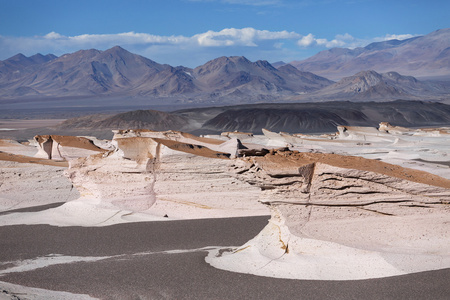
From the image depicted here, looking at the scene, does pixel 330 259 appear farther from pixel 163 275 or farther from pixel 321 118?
pixel 321 118

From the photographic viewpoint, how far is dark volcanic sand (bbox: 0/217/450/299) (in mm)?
5453

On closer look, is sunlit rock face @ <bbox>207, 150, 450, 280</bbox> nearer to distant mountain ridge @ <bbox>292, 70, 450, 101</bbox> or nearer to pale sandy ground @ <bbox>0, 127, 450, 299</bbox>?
pale sandy ground @ <bbox>0, 127, 450, 299</bbox>

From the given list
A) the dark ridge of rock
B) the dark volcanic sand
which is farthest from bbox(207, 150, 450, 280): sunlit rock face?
the dark ridge of rock

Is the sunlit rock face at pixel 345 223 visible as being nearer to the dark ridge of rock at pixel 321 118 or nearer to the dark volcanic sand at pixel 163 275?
the dark volcanic sand at pixel 163 275

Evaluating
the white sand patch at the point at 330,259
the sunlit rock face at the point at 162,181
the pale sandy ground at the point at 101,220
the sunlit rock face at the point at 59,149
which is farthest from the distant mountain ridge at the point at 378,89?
the white sand patch at the point at 330,259

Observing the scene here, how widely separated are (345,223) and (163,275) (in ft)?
8.16

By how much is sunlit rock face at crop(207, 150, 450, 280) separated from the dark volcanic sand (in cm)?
27

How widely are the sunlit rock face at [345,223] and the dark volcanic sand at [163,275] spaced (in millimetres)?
272

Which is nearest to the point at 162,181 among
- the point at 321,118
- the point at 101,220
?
the point at 101,220

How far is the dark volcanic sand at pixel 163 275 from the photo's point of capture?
5.45 m

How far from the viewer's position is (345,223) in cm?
647

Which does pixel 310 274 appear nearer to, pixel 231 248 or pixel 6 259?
pixel 231 248

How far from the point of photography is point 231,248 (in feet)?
23.4

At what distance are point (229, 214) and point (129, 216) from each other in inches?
75.3
